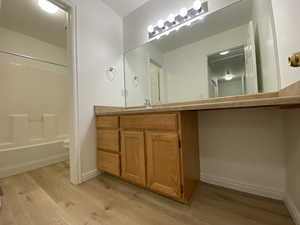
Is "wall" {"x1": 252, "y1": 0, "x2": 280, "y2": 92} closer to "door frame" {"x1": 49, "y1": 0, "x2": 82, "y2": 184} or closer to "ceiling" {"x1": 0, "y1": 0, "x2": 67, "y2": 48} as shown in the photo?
"door frame" {"x1": 49, "y1": 0, "x2": 82, "y2": 184}

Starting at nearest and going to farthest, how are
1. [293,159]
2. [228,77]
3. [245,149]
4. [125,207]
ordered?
[293,159], [125,207], [245,149], [228,77]

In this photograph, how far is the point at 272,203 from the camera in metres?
1.01

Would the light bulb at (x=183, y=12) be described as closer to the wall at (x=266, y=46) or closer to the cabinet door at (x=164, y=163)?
the wall at (x=266, y=46)

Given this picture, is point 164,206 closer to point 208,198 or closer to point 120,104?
point 208,198

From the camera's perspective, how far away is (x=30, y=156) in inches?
79.0

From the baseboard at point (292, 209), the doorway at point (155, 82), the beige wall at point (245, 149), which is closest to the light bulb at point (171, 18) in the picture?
the doorway at point (155, 82)

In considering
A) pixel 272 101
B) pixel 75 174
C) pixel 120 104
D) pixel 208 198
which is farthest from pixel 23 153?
pixel 272 101

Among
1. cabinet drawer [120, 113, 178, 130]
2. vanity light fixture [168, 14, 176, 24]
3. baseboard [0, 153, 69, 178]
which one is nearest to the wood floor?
baseboard [0, 153, 69, 178]

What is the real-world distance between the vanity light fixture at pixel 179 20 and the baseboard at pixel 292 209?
1800 millimetres

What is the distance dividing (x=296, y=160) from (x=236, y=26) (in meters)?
1.25

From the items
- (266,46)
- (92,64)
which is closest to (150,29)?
(92,64)

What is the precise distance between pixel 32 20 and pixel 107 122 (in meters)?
2.13

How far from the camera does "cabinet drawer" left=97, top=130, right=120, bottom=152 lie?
140cm

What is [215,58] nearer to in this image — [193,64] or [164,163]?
[193,64]
